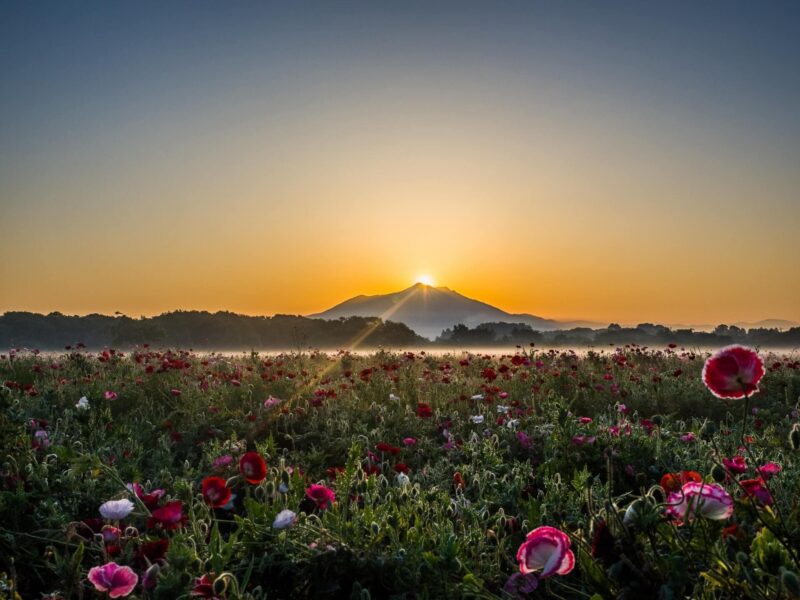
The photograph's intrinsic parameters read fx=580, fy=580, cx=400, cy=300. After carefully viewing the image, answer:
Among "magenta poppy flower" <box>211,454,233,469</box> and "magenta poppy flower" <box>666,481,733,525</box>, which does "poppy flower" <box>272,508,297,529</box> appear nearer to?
"magenta poppy flower" <box>666,481,733,525</box>

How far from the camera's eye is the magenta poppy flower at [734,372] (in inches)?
72.2

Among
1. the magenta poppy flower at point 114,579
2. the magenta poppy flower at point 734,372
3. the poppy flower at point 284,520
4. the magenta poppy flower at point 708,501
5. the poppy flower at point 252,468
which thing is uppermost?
the magenta poppy flower at point 734,372

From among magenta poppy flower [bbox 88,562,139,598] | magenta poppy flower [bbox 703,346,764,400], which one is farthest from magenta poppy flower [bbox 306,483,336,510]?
magenta poppy flower [bbox 703,346,764,400]

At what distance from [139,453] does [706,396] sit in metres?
6.76

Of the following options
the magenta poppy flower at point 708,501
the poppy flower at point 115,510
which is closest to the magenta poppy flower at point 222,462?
the poppy flower at point 115,510

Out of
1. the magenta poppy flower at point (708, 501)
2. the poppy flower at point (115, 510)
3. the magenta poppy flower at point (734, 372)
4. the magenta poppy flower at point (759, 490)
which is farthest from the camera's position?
the poppy flower at point (115, 510)

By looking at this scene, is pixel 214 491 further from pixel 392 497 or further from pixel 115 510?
pixel 392 497

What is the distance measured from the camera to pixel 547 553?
1662 millimetres

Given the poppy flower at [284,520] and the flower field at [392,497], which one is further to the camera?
the poppy flower at [284,520]

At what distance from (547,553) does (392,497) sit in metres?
1.45

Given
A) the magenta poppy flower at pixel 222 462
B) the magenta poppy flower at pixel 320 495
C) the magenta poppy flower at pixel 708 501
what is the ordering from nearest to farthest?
the magenta poppy flower at pixel 708 501 < the magenta poppy flower at pixel 320 495 < the magenta poppy flower at pixel 222 462

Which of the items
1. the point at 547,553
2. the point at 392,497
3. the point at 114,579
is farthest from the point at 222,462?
the point at 547,553

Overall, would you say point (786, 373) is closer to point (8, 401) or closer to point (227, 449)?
point (227, 449)

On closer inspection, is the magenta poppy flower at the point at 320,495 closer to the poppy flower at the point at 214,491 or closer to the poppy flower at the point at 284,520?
the poppy flower at the point at 284,520
